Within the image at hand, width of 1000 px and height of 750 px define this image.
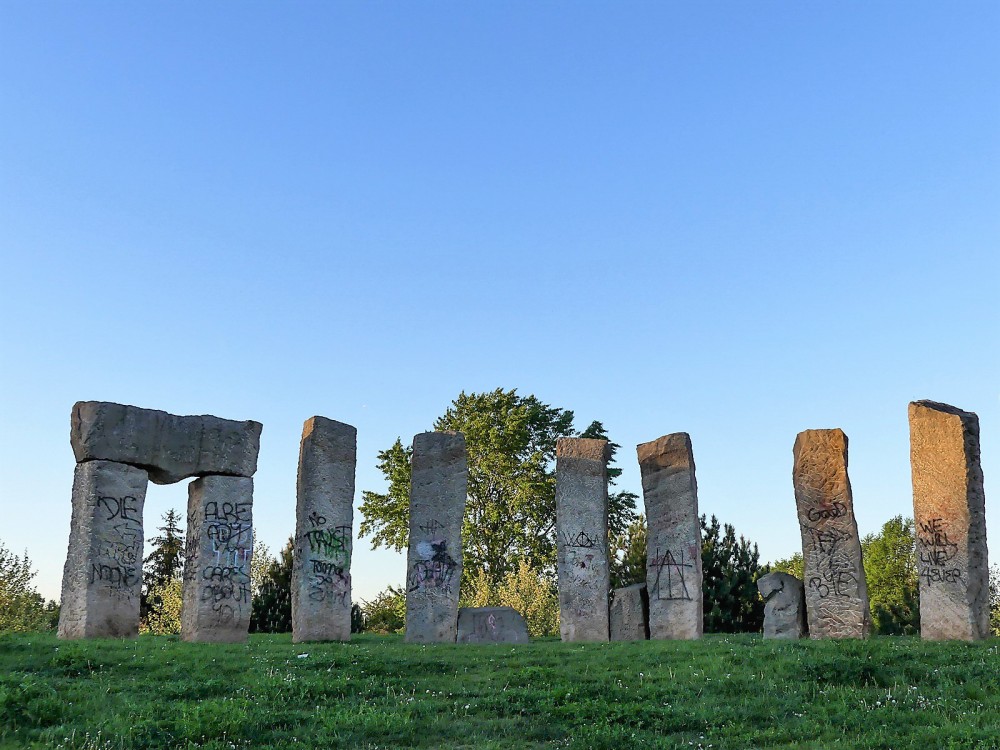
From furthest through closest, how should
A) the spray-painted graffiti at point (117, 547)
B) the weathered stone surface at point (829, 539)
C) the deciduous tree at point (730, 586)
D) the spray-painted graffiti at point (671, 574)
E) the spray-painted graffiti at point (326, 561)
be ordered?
the deciduous tree at point (730, 586), the spray-painted graffiti at point (671, 574), the spray-painted graffiti at point (326, 561), the weathered stone surface at point (829, 539), the spray-painted graffiti at point (117, 547)

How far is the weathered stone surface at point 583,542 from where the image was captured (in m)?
18.5

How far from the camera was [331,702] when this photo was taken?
35.3ft

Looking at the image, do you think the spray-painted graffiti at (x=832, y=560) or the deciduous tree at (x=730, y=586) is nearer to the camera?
the spray-painted graffiti at (x=832, y=560)

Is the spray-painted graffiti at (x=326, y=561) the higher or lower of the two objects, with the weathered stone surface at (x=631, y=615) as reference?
higher

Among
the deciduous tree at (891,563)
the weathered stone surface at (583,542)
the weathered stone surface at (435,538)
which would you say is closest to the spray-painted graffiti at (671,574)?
the weathered stone surface at (583,542)

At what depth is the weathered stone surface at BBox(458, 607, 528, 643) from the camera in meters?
17.8

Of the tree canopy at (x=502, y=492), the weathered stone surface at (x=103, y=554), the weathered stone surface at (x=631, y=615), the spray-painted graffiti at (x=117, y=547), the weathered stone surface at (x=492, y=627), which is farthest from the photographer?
the tree canopy at (x=502, y=492)

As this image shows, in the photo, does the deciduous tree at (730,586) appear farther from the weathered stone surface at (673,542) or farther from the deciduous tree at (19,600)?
the deciduous tree at (19,600)

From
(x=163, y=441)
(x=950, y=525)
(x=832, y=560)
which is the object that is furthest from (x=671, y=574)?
(x=163, y=441)

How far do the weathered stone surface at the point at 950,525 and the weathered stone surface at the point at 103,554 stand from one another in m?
13.7

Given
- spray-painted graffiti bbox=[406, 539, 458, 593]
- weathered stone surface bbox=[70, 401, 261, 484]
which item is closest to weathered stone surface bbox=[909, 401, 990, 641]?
spray-painted graffiti bbox=[406, 539, 458, 593]

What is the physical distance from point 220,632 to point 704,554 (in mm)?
13029

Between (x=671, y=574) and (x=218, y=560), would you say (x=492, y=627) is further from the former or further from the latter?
(x=218, y=560)

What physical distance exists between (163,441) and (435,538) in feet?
17.4
